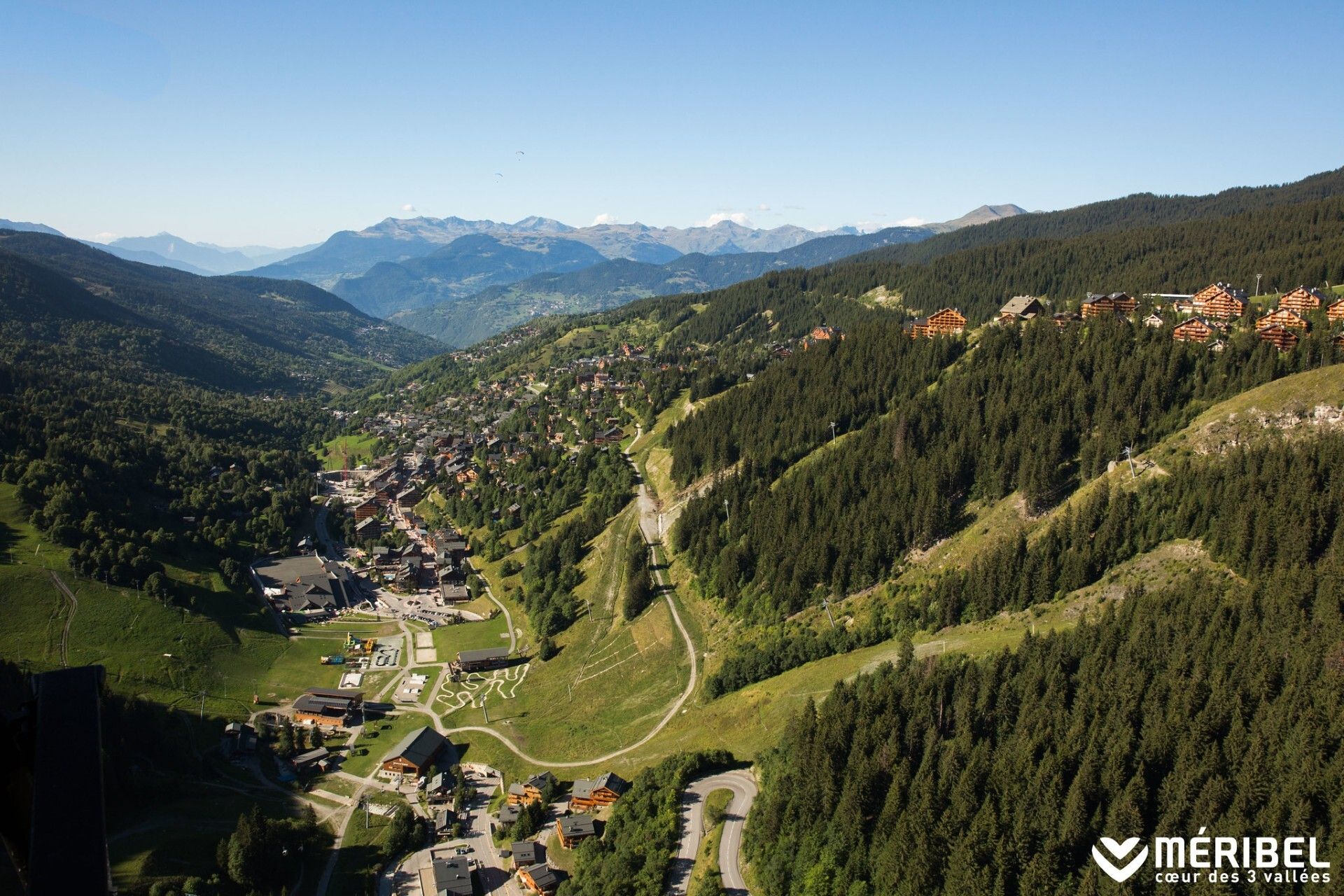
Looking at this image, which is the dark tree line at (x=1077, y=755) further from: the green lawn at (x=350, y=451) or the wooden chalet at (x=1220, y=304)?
the green lawn at (x=350, y=451)

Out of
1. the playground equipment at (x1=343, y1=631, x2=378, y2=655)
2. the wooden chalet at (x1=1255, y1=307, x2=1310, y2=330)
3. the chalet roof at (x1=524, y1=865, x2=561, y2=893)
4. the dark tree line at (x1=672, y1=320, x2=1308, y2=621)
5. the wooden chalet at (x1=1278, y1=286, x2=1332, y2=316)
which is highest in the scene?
the wooden chalet at (x1=1278, y1=286, x2=1332, y2=316)

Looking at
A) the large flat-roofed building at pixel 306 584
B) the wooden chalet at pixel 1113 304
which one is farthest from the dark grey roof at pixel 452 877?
the wooden chalet at pixel 1113 304

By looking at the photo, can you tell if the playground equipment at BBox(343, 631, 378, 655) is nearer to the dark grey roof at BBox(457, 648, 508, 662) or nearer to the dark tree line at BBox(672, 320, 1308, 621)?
the dark grey roof at BBox(457, 648, 508, 662)

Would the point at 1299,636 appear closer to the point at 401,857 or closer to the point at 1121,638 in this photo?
the point at 1121,638

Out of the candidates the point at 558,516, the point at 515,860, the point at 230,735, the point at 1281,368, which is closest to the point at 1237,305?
the point at 1281,368

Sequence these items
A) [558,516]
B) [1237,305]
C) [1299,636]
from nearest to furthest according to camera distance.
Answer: [1299,636], [1237,305], [558,516]

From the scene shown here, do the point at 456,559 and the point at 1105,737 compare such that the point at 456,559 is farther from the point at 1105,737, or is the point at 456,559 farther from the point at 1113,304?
the point at 1113,304

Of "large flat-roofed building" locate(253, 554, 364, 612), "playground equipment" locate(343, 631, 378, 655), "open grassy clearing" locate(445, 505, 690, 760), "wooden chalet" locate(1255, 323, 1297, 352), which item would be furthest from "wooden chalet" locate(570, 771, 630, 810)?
"wooden chalet" locate(1255, 323, 1297, 352)
